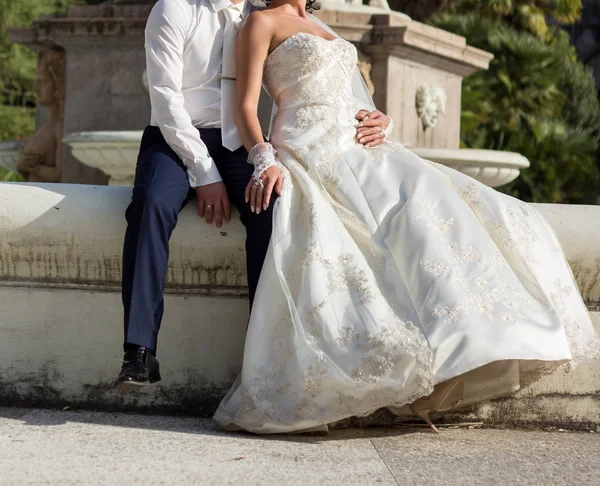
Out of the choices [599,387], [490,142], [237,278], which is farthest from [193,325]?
[490,142]

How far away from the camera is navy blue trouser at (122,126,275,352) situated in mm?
3438

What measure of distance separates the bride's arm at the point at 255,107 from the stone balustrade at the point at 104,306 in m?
→ 0.25

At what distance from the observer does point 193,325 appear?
150 inches

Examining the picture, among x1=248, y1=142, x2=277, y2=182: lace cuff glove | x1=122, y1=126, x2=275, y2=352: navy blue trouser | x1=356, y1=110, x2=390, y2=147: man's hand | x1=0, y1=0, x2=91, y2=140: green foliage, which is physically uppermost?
x1=356, y1=110, x2=390, y2=147: man's hand

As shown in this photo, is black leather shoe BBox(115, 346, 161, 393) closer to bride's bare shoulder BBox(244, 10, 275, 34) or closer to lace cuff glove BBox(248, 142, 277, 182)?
lace cuff glove BBox(248, 142, 277, 182)

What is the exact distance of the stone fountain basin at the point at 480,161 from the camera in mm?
7625

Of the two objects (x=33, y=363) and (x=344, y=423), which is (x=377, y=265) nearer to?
(x=344, y=423)

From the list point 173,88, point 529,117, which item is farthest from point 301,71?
point 529,117

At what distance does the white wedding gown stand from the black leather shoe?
288 millimetres

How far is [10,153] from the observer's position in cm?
966

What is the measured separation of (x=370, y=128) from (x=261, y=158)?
54 cm

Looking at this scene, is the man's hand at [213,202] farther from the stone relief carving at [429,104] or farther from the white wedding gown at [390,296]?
the stone relief carving at [429,104]

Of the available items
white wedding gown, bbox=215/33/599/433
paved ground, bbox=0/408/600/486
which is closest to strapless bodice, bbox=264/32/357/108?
white wedding gown, bbox=215/33/599/433

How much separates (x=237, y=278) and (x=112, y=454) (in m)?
0.96
